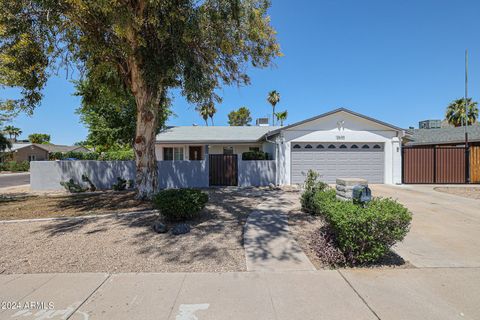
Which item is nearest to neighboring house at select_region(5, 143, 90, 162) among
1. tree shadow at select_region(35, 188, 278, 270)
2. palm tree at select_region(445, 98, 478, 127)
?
tree shadow at select_region(35, 188, 278, 270)

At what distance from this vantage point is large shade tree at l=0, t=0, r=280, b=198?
719 cm

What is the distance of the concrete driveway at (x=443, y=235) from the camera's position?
454 cm

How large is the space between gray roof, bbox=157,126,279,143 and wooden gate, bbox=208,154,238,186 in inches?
162

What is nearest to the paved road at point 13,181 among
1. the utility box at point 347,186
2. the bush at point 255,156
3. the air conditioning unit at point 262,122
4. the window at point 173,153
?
the window at point 173,153

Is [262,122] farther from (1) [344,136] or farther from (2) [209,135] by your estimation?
(1) [344,136]

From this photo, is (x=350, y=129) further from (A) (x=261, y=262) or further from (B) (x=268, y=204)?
(A) (x=261, y=262)

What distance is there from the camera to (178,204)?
21.1ft

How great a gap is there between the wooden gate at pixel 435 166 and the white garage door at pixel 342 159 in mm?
1502

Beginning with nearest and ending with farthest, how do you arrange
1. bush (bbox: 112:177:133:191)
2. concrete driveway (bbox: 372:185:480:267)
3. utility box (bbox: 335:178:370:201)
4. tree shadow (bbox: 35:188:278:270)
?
1. concrete driveway (bbox: 372:185:480:267)
2. tree shadow (bbox: 35:188:278:270)
3. utility box (bbox: 335:178:370:201)
4. bush (bbox: 112:177:133:191)

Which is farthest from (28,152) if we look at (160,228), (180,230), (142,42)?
(180,230)

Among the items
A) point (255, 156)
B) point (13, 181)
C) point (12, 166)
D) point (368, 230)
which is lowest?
point (13, 181)

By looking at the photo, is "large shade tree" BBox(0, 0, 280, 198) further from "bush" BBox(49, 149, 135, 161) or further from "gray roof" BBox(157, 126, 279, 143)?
"bush" BBox(49, 149, 135, 161)

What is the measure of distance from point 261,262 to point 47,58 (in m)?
9.53

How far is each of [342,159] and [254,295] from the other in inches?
529
